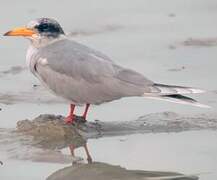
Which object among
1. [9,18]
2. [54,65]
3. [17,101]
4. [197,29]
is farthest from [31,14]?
[54,65]

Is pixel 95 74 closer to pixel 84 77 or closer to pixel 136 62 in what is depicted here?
pixel 84 77

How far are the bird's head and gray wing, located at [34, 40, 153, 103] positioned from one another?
31 centimetres

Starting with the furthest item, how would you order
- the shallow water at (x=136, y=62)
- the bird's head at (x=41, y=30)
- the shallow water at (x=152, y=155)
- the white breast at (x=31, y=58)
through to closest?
1. the bird's head at (x=41, y=30)
2. the white breast at (x=31, y=58)
3. the shallow water at (x=136, y=62)
4. the shallow water at (x=152, y=155)

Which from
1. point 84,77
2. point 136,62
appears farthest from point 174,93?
point 136,62

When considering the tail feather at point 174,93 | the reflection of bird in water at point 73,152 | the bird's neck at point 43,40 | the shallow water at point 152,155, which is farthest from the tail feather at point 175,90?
the bird's neck at point 43,40

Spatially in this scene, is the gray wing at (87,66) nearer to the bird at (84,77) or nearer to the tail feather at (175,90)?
the bird at (84,77)

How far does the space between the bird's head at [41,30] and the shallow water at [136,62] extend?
726mm

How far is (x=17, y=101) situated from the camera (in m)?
9.20

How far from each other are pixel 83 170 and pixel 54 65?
1170mm

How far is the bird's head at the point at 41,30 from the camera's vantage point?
8.60m

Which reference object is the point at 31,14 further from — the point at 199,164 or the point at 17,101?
the point at 199,164

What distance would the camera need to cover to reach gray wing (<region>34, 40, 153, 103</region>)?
321 inches

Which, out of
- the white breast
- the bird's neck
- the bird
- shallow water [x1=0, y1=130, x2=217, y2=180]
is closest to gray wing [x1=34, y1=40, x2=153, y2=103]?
the bird

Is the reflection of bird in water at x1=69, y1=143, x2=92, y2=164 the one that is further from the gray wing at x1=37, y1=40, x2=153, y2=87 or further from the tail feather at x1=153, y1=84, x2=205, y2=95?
the tail feather at x1=153, y1=84, x2=205, y2=95
